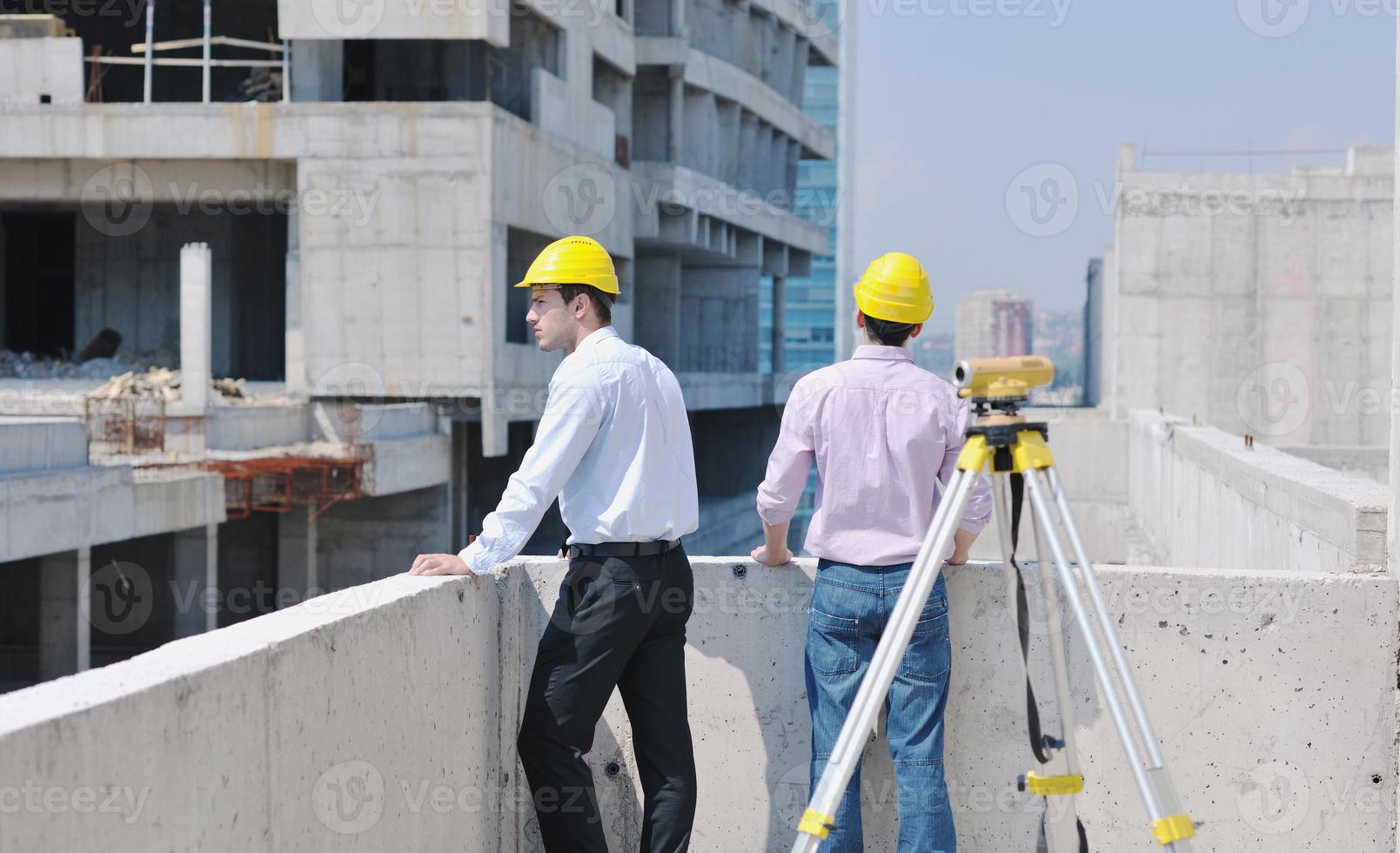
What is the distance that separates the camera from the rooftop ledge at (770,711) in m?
3.65

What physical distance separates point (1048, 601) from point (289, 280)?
77.4 feet

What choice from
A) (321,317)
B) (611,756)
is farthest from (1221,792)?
(321,317)

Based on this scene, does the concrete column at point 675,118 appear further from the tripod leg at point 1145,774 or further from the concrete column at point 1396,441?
the tripod leg at point 1145,774

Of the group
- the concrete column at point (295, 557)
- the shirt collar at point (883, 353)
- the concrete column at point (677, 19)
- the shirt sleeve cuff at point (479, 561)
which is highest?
the concrete column at point (677, 19)

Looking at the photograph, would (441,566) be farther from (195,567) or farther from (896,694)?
(195,567)

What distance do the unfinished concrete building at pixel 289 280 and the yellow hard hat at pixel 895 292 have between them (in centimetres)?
1423

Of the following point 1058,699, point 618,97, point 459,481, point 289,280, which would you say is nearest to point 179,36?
point 618,97

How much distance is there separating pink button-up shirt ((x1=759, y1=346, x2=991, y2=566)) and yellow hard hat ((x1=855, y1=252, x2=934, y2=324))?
11cm

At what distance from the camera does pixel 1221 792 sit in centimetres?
464

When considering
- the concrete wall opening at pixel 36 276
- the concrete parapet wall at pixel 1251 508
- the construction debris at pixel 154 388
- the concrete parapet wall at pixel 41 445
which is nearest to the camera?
the concrete parapet wall at pixel 1251 508

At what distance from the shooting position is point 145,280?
30.3 metres

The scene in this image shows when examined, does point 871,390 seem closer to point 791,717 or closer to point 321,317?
point 791,717

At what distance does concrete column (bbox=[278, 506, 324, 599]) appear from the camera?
24.7m

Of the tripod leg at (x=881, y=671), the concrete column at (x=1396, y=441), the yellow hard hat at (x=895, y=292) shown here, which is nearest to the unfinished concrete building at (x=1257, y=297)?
the concrete column at (x=1396, y=441)
